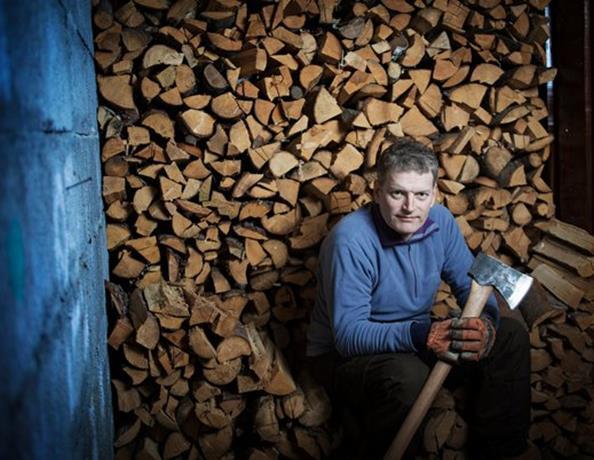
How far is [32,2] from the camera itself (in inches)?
47.8

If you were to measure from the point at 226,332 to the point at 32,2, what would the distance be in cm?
154

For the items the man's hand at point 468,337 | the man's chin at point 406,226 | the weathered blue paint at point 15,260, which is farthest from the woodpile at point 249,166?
the weathered blue paint at point 15,260

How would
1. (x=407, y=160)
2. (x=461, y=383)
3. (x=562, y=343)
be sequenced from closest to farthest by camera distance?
(x=407, y=160)
(x=461, y=383)
(x=562, y=343)

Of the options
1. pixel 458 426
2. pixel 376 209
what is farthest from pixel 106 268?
pixel 458 426

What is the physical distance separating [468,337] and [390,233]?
1.82 ft

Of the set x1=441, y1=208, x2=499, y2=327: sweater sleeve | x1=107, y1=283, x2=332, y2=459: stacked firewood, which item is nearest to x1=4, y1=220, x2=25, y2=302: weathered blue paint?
x1=107, y1=283, x2=332, y2=459: stacked firewood

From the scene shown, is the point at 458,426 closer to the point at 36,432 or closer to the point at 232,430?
the point at 232,430

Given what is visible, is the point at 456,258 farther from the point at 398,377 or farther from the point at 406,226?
the point at 398,377

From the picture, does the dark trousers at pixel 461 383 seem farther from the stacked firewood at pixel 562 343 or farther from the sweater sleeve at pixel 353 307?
the stacked firewood at pixel 562 343

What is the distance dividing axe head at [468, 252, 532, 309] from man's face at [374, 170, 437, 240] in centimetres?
30

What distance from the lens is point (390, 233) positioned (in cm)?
246

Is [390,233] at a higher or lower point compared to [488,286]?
higher

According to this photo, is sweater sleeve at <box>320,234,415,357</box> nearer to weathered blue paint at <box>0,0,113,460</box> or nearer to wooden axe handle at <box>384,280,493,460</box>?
wooden axe handle at <box>384,280,493,460</box>

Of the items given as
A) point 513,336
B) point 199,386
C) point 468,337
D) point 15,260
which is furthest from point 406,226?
point 15,260
